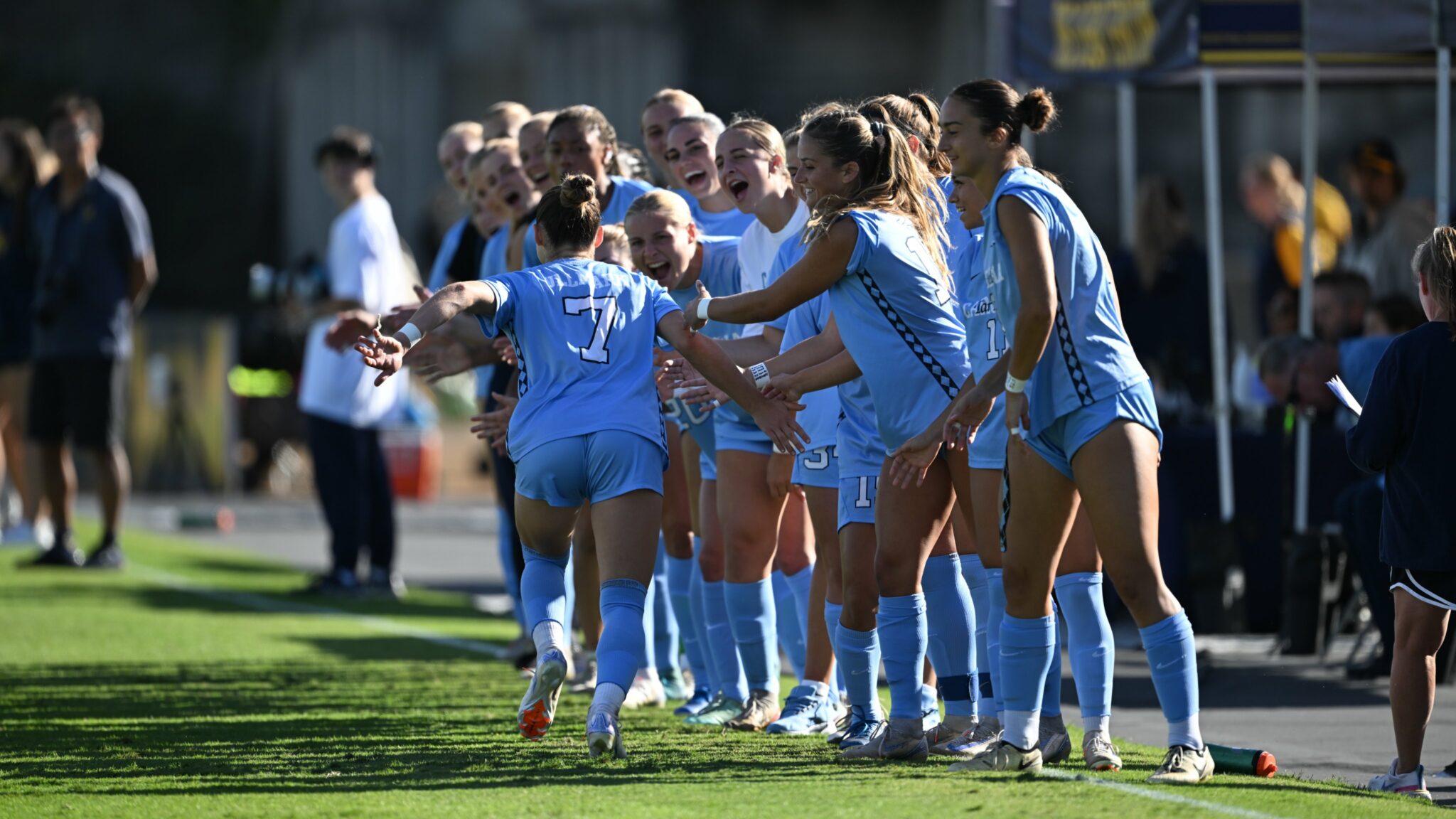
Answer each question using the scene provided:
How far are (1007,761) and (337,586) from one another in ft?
22.6

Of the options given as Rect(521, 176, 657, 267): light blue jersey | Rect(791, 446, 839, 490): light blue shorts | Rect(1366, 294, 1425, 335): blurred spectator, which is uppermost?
Rect(521, 176, 657, 267): light blue jersey

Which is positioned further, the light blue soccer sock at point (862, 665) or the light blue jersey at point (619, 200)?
the light blue jersey at point (619, 200)

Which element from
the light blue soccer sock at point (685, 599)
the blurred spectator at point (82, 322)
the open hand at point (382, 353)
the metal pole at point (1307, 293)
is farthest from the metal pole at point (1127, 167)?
the open hand at point (382, 353)

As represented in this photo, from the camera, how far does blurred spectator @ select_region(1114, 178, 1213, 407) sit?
10805mm

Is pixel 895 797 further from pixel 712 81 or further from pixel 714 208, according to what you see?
pixel 712 81

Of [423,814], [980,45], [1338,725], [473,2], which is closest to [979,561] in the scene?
[1338,725]

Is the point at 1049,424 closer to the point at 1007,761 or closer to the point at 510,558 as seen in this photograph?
the point at 1007,761

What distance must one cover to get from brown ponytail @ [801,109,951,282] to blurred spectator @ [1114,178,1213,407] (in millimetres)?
5066

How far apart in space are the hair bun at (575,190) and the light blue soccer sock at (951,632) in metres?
1.57

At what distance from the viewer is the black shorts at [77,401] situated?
40.1 feet

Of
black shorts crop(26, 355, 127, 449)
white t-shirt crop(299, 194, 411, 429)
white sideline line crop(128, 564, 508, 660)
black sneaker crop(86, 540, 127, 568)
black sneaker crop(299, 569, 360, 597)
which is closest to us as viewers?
white sideline line crop(128, 564, 508, 660)

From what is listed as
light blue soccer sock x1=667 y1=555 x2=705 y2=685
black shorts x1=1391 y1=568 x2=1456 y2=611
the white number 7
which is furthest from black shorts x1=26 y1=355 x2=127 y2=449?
black shorts x1=1391 y1=568 x2=1456 y2=611

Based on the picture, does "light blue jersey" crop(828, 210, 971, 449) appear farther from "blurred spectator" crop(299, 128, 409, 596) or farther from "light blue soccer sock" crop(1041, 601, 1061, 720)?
"blurred spectator" crop(299, 128, 409, 596)

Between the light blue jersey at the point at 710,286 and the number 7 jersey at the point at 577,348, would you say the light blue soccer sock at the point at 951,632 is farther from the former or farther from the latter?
the light blue jersey at the point at 710,286
